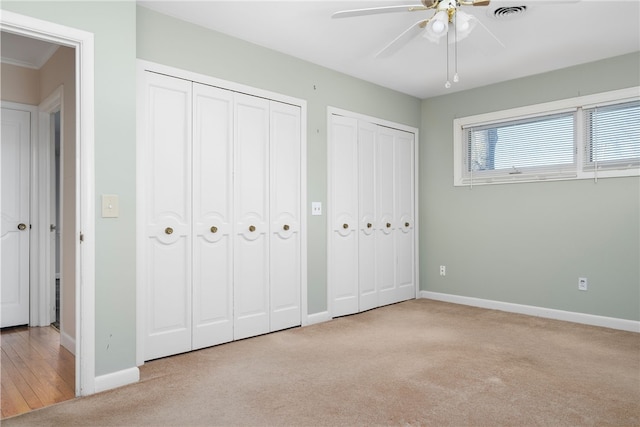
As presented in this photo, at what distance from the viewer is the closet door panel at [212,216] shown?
123 inches

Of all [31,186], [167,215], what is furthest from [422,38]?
[31,186]

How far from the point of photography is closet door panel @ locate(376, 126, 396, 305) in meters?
4.65

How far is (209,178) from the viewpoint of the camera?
3.20 m

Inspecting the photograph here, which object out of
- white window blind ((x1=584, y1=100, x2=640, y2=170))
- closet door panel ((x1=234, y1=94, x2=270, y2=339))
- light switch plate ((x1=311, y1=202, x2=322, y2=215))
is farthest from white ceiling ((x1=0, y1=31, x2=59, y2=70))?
white window blind ((x1=584, y1=100, x2=640, y2=170))

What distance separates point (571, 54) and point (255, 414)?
156 inches

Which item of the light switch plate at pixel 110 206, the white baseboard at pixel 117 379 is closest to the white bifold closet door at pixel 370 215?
the white baseboard at pixel 117 379

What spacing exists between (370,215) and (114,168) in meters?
2.77

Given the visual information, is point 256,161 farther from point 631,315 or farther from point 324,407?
point 631,315

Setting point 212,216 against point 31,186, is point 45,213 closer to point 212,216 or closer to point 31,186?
point 31,186

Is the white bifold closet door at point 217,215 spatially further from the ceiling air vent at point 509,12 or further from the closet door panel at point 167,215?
the ceiling air vent at point 509,12

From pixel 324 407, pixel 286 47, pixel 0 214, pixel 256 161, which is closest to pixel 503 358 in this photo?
pixel 324 407

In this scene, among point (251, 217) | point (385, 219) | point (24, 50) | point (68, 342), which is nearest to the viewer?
point (68, 342)

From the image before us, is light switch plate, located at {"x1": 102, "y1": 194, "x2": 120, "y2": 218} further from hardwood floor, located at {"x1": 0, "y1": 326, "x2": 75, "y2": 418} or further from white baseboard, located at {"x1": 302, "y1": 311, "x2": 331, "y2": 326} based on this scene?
white baseboard, located at {"x1": 302, "y1": 311, "x2": 331, "y2": 326}

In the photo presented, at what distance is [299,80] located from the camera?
12.6 feet
